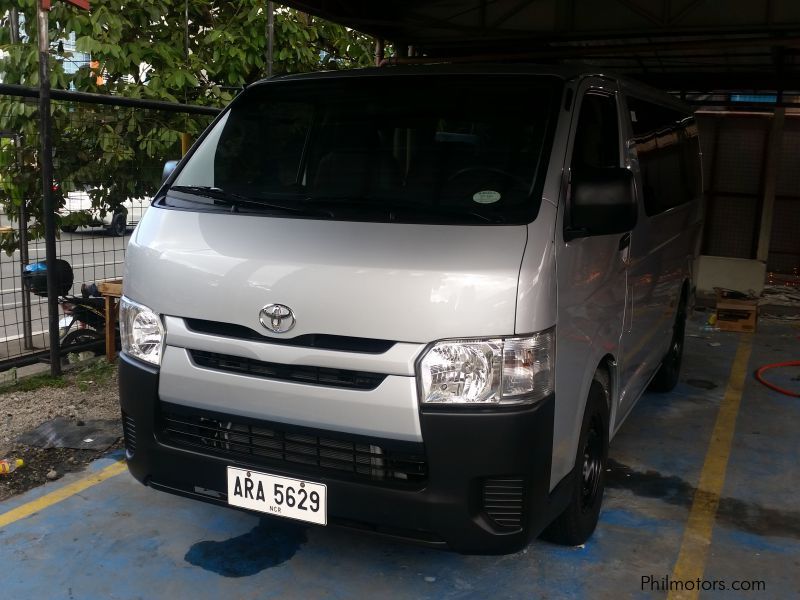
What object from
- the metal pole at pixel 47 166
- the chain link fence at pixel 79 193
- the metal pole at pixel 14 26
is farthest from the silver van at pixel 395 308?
the metal pole at pixel 14 26

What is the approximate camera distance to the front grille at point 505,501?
2.65 meters

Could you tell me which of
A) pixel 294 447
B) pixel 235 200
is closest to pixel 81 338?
pixel 235 200

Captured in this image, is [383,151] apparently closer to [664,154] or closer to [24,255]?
[664,154]

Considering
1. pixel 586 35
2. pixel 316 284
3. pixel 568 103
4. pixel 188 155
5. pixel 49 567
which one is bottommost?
pixel 49 567

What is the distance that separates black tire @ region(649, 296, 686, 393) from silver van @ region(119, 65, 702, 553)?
2.38 metres

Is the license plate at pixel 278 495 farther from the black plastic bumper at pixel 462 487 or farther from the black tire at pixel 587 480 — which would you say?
the black tire at pixel 587 480

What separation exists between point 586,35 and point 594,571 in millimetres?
7105

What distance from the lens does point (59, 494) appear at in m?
3.94

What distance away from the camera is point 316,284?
8.91 feet

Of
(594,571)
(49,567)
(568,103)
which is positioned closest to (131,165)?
(49,567)

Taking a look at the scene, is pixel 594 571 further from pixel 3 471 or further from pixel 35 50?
pixel 35 50

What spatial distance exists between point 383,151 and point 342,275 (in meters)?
0.81

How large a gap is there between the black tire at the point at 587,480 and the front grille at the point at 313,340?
1.01 m

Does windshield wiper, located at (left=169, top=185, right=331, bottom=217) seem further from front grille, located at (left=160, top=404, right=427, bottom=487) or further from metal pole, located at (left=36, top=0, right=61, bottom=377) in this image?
metal pole, located at (left=36, top=0, right=61, bottom=377)
